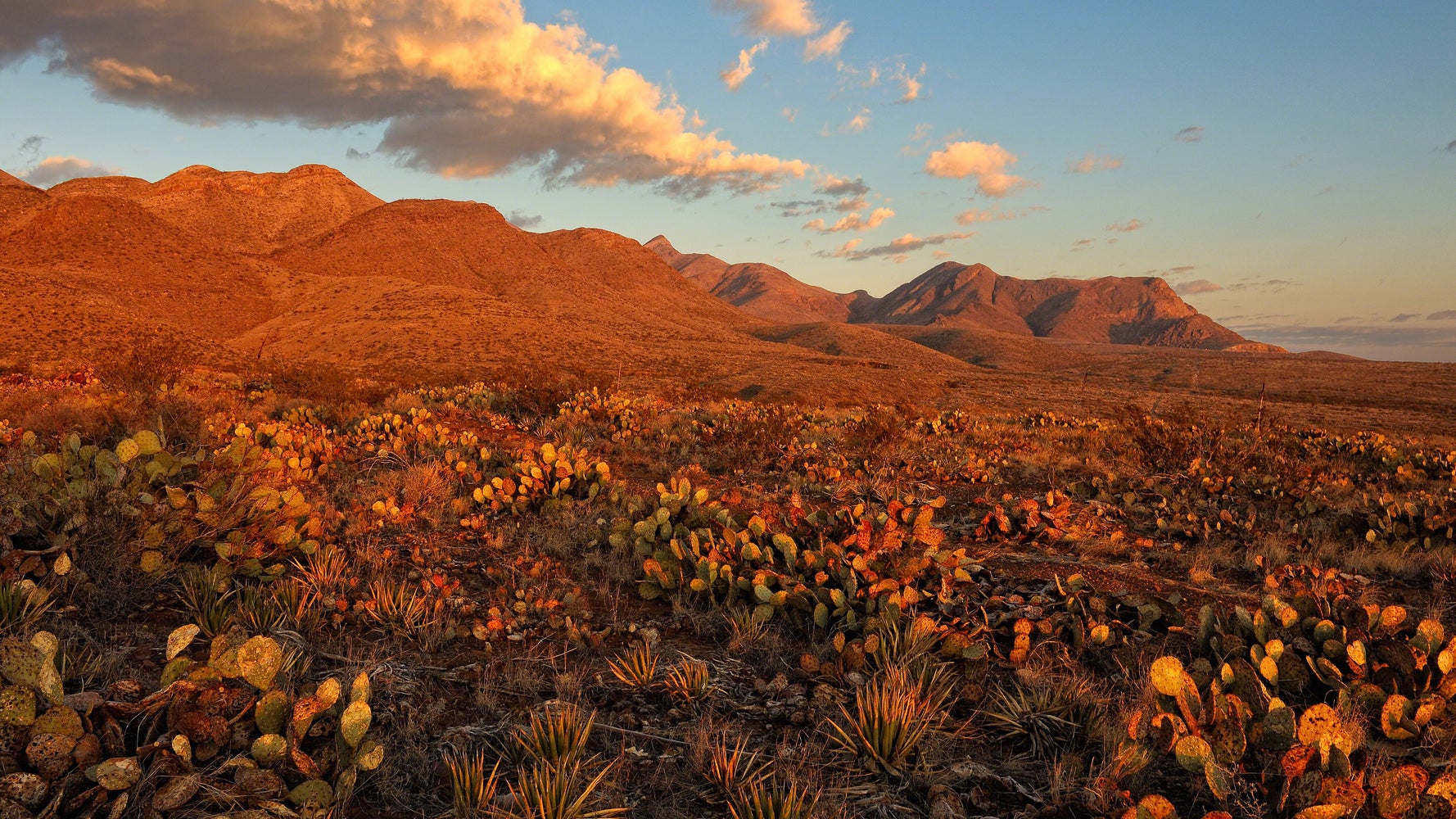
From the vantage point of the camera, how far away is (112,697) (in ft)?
7.52

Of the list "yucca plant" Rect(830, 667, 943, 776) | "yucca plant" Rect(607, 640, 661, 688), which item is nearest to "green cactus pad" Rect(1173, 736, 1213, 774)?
"yucca plant" Rect(830, 667, 943, 776)

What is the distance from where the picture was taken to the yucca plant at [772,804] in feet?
6.89

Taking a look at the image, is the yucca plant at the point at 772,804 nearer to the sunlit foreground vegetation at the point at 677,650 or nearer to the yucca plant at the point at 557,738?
the sunlit foreground vegetation at the point at 677,650

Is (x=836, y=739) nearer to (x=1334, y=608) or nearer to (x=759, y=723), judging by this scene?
(x=759, y=723)

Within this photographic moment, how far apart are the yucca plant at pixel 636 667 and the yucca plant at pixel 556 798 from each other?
2.46 feet

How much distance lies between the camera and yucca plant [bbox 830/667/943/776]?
2.55 meters

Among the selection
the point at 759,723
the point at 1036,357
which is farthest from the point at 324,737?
the point at 1036,357

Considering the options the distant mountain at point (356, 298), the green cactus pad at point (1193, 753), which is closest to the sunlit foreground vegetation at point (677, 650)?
the green cactus pad at point (1193, 753)

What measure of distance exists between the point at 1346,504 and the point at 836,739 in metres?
7.53

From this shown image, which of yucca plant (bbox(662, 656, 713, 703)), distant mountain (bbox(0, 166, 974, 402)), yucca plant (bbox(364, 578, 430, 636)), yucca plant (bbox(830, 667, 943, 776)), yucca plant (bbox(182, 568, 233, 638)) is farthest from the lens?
distant mountain (bbox(0, 166, 974, 402))

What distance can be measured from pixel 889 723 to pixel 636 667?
1.15m

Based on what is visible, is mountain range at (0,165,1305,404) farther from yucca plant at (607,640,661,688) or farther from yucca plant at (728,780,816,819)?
yucca plant at (728,780,816,819)

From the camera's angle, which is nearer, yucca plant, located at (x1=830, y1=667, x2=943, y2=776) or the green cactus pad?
the green cactus pad

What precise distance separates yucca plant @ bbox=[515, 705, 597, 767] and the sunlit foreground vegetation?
0.05 feet
